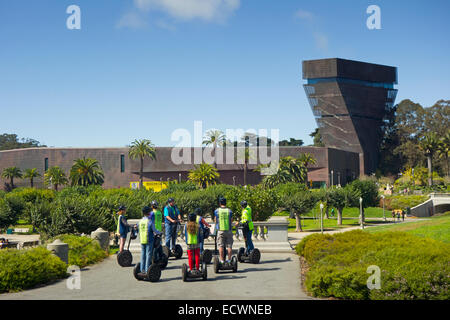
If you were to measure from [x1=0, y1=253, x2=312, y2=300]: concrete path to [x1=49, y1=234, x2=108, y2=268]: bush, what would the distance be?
98 cm

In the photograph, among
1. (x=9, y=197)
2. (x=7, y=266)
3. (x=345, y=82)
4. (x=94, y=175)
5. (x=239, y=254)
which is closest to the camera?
(x=7, y=266)

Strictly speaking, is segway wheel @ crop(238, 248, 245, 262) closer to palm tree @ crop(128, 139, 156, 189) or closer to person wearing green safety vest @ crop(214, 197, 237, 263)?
person wearing green safety vest @ crop(214, 197, 237, 263)

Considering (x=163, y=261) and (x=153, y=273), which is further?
(x=163, y=261)

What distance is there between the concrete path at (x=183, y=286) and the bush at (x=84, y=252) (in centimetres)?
98

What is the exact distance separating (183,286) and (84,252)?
6527 mm

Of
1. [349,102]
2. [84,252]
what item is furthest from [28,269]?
[349,102]

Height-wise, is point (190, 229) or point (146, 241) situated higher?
point (190, 229)

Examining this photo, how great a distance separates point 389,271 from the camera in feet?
38.2

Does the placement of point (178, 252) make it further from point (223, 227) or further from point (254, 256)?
point (223, 227)

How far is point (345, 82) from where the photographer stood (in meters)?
138

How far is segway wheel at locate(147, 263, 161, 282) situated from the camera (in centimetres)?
1368
